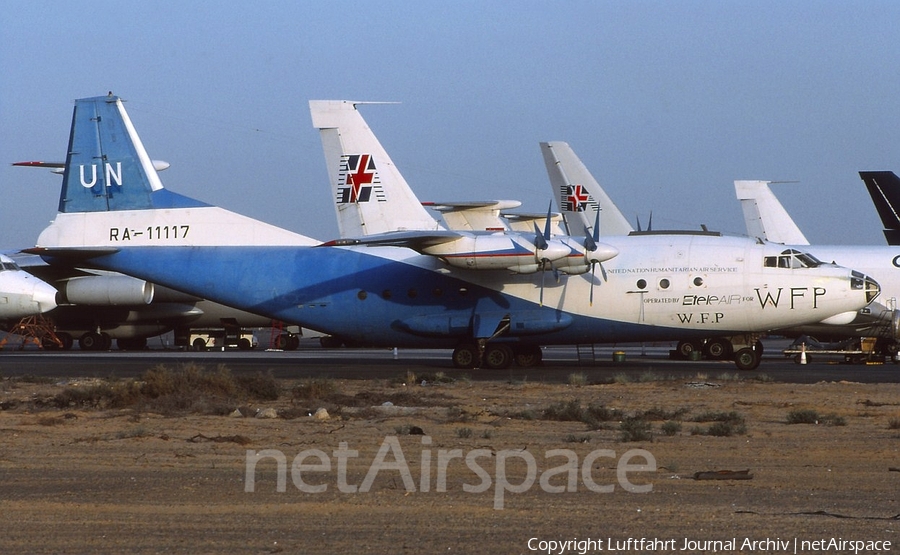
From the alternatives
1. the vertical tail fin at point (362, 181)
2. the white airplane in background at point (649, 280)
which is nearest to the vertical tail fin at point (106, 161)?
the vertical tail fin at point (362, 181)

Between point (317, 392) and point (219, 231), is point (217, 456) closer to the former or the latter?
point (317, 392)

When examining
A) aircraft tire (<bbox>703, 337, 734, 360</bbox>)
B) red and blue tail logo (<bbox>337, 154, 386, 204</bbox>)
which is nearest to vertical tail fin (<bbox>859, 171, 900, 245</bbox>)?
aircraft tire (<bbox>703, 337, 734, 360</bbox>)

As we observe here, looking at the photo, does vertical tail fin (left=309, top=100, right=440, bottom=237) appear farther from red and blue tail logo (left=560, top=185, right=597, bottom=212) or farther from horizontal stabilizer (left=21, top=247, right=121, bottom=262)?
red and blue tail logo (left=560, top=185, right=597, bottom=212)

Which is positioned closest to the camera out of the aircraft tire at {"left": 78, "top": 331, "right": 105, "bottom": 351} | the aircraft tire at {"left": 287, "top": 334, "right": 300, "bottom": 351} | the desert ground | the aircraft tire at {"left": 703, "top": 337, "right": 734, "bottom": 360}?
the desert ground

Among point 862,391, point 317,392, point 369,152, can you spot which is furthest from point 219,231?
point 862,391

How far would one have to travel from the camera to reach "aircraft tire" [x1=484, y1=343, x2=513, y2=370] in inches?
1080

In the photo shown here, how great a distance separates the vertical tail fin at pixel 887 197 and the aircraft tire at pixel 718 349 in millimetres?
10738

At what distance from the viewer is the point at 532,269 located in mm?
25953

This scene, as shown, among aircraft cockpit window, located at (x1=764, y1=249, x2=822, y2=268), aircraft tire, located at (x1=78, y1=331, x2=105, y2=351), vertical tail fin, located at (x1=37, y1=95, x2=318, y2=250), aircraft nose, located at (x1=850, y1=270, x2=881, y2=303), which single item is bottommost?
aircraft tire, located at (x1=78, y1=331, x2=105, y2=351)

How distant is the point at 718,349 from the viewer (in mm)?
31688

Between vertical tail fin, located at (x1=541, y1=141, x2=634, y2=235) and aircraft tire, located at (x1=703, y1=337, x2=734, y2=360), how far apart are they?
791 centimetres

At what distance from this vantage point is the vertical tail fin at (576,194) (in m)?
38.5

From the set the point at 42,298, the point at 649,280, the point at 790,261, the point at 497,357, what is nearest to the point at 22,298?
the point at 42,298

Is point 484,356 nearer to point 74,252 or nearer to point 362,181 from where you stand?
point 362,181
